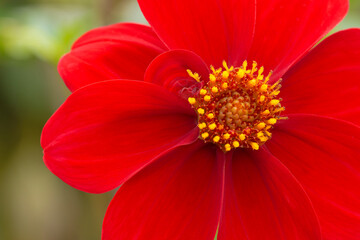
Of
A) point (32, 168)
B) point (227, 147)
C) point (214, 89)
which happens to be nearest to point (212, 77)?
point (214, 89)

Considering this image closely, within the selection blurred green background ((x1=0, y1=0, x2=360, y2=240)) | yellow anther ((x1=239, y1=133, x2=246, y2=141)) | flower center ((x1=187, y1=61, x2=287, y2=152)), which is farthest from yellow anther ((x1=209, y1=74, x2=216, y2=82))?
blurred green background ((x1=0, y1=0, x2=360, y2=240))

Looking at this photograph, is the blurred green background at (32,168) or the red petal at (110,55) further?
the blurred green background at (32,168)

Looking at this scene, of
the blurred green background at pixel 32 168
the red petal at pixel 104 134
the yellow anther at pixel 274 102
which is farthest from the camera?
the blurred green background at pixel 32 168

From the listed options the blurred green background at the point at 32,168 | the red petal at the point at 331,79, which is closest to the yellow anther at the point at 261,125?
the red petal at the point at 331,79

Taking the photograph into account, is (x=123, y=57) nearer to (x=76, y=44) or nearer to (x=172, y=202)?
(x=76, y=44)

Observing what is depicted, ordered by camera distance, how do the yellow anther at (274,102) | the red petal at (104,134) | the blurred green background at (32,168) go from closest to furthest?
the red petal at (104,134)
the yellow anther at (274,102)
the blurred green background at (32,168)

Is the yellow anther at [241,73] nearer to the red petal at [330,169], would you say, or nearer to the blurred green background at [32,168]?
the red petal at [330,169]
